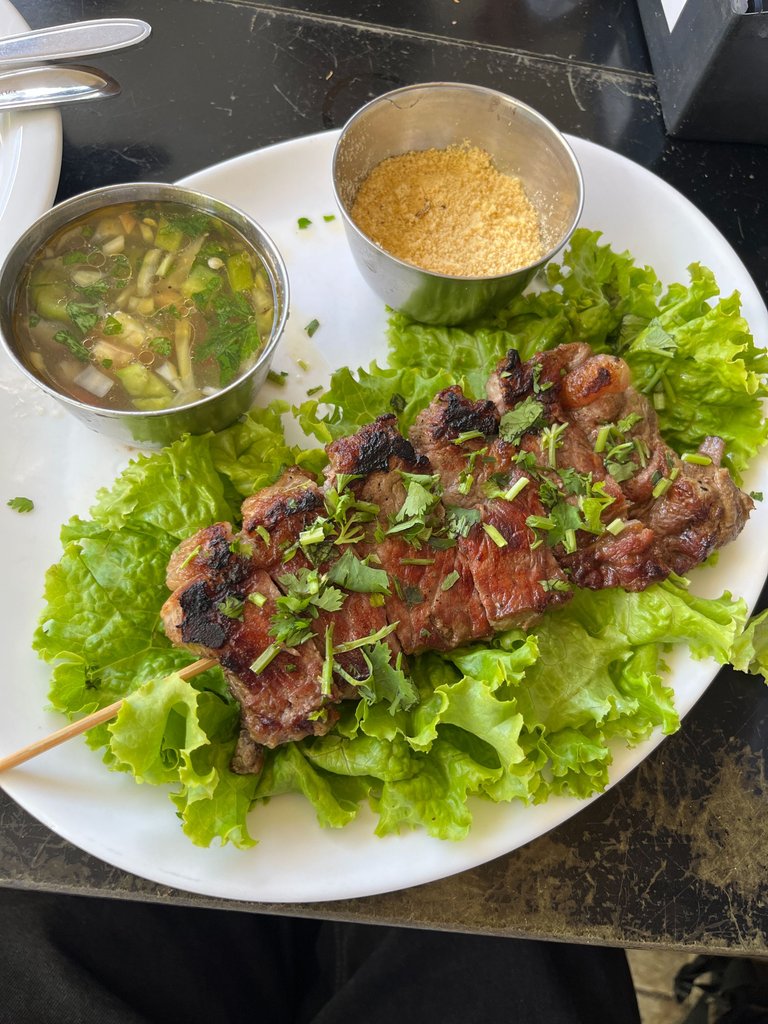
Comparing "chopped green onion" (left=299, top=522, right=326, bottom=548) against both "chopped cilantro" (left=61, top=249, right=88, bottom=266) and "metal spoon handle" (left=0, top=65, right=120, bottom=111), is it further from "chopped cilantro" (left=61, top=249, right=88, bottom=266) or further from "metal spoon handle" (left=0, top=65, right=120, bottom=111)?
"metal spoon handle" (left=0, top=65, right=120, bottom=111)

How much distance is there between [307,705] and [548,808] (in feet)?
2.62

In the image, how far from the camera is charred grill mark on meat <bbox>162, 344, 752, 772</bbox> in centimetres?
215

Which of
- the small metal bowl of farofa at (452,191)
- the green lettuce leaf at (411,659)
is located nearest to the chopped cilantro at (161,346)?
the green lettuce leaf at (411,659)

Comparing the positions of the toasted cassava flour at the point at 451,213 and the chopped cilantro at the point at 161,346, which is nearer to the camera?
the chopped cilantro at the point at 161,346

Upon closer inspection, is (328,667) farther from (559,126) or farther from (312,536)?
(559,126)

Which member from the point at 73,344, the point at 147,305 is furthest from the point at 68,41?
the point at 73,344

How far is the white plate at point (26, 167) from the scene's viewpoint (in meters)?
2.99

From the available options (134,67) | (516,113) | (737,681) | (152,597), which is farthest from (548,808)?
(134,67)

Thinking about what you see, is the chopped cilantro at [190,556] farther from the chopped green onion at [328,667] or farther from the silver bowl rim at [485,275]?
the silver bowl rim at [485,275]

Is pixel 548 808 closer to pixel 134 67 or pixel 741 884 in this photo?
pixel 741 884

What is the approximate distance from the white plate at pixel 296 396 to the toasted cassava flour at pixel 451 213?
0.76 ft

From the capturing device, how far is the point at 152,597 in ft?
7.86

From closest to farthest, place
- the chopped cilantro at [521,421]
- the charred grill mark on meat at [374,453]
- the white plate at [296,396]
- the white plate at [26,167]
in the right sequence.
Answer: the white plate at [296,396], the charred grill mark on meat at [374,453], the chopped cilantro at [521,421], the white plate at [26,167]

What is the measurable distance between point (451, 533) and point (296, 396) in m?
0.88
